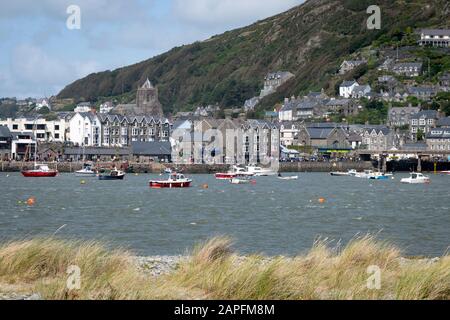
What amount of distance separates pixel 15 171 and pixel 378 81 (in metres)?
89.1

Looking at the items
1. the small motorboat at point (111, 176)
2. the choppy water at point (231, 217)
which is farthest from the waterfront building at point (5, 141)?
the choppy water at point (231, 217)

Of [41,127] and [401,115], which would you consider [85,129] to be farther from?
[401,115]

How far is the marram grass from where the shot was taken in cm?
1847

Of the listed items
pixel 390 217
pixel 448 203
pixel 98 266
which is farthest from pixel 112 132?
pixel 98 266

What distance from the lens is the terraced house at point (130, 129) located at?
16112cm

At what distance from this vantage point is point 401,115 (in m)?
178

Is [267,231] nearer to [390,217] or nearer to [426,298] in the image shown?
[390,217]

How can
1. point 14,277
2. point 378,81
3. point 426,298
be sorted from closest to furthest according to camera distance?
point 426,298 < point 14,277 < point 378,81

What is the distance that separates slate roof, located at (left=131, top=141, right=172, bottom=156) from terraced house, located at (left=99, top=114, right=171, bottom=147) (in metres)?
9.05

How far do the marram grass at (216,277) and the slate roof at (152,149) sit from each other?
12505 centimetres

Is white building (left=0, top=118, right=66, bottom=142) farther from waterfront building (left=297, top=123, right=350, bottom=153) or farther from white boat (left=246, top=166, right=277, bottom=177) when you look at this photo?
white boat (left=246, top=166, right=277, bottom=177)

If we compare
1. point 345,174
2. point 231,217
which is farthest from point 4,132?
point 231,217
